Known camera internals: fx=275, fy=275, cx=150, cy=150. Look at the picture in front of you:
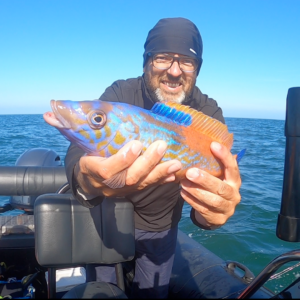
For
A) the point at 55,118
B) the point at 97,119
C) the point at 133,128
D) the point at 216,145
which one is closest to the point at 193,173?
the point at 216,145

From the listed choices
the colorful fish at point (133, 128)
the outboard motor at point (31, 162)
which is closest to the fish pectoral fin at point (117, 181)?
the colorful fish at point (133, 128)

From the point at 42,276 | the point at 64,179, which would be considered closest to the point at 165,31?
the point at 64,179

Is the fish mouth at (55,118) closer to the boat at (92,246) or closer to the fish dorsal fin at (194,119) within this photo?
the fish dorsal fin at (194,119)

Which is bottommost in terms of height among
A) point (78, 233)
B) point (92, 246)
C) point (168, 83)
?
point (92, 246)

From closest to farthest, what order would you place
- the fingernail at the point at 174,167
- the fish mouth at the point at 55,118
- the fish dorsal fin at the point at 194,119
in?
the fish mouth at the point at 55,118
the fingernail at the point at 174,167
the fish dorsal fin at the point at 194,119

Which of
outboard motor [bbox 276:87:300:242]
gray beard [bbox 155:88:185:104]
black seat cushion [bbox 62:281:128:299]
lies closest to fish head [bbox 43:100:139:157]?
black seat cushion [bbox 62:281:128:299]

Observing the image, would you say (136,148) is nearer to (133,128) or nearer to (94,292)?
(133,128)

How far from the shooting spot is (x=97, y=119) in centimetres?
189

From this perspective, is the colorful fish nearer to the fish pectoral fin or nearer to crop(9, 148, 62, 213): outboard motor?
the fish pectoral fin

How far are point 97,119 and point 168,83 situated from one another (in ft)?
5.65

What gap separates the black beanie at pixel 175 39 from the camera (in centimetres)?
326

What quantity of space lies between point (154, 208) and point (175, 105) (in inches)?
60.4

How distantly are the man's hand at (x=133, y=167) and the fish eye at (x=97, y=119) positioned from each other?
0.23m

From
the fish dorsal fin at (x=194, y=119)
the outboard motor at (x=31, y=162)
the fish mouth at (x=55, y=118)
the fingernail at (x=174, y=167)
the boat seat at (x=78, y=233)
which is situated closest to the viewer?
the fish mouth at (x=55, y=118)
